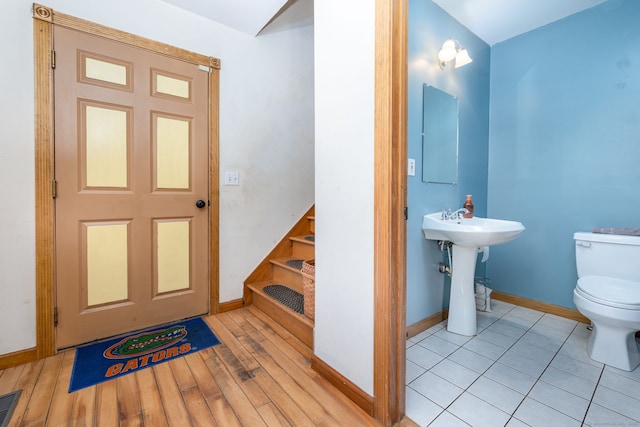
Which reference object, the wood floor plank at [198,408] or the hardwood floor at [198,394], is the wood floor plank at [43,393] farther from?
the wood floor plank at [198,408]

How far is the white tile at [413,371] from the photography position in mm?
1496

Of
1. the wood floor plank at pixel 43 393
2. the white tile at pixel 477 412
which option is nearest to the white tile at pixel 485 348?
the white tile at pixel 477 412

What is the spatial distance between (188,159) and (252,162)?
50cm

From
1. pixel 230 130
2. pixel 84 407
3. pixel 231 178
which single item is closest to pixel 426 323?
pixel 231 178

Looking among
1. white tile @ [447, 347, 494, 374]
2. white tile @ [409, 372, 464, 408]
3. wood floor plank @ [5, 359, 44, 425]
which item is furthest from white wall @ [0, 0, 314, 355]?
white tile @ [447, 347, 494, 374]

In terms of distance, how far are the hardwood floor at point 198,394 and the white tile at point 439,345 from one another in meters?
0.78

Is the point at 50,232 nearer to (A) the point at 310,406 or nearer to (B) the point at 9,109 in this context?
(B) the point at 9,109

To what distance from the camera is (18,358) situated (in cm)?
155

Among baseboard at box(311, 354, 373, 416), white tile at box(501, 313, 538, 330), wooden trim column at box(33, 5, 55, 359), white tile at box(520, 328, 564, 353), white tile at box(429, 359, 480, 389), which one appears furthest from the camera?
white tile at box(501, 313, 538, 330)

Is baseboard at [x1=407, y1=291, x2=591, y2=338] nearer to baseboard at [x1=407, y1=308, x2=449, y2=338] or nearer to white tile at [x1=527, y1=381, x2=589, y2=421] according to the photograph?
baseboard at [x1=407, y1=308, x2=449, y2=338]

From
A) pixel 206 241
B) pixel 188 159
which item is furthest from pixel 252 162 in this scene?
pixel 206 241

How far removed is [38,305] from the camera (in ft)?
5.24

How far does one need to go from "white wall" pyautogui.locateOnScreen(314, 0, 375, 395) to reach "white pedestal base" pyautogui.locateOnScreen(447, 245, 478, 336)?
1070mm

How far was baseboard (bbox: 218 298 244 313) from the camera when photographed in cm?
225
